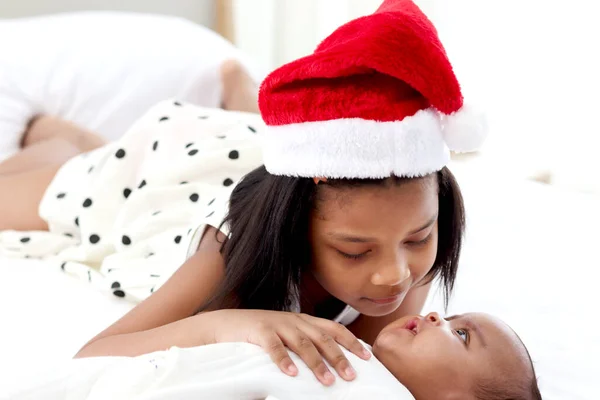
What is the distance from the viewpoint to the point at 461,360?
0.88 m

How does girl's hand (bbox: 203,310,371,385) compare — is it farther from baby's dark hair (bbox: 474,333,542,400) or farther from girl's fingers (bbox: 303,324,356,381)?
baby's dark hair (bbox: 474,333,542,400)

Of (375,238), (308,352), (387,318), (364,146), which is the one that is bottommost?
(387,318)

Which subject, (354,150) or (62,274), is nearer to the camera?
(354,150)

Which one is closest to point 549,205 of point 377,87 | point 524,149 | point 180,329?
point 524,149

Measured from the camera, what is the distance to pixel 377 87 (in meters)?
0.90

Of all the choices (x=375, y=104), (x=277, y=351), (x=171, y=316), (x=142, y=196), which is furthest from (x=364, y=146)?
(x=142, y=196)

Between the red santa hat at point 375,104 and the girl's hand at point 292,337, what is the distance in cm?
19

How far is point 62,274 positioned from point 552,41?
4.79 ft

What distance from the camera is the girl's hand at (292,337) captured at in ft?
2.74

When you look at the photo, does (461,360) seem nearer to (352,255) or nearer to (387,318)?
(352,255)

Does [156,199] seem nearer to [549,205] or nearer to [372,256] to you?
[372,256]

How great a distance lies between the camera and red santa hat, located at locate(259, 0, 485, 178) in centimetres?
88

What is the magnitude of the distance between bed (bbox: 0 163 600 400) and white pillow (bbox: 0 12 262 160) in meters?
0.77

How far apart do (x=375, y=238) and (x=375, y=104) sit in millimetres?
168
